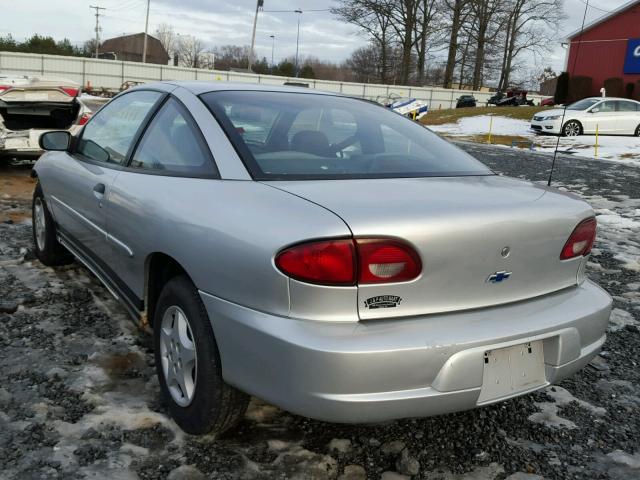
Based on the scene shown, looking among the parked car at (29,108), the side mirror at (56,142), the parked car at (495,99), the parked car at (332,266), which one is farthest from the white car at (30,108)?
the parked car at (495,99)

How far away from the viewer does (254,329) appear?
1.93 metres

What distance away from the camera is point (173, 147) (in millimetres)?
2729

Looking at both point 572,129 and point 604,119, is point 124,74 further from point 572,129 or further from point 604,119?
point 604,119

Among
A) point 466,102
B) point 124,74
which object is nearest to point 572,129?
point 466,102

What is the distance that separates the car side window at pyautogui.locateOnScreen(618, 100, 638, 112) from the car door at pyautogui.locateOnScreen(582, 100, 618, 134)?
0.73ft

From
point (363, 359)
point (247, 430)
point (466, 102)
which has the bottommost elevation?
point (247, 430)

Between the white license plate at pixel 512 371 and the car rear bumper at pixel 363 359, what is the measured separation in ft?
0.14

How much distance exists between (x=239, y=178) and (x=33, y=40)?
60.5 m

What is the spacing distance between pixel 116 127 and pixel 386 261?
7.43 ft

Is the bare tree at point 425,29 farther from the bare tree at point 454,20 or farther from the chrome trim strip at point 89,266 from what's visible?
the chrome trim strip at point 89,266

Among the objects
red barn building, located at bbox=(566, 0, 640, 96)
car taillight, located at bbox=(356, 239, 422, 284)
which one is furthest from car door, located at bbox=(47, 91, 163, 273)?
red barn building, located at bbox=(566, 0, 640, 96)

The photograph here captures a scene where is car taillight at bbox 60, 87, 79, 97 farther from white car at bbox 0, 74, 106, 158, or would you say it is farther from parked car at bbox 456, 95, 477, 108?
parked car at bbox 456, 95, 477, 108

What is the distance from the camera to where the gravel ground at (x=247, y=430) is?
224 cm

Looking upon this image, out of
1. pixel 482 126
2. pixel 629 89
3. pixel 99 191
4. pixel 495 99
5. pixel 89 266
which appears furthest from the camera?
pixel 495 99
